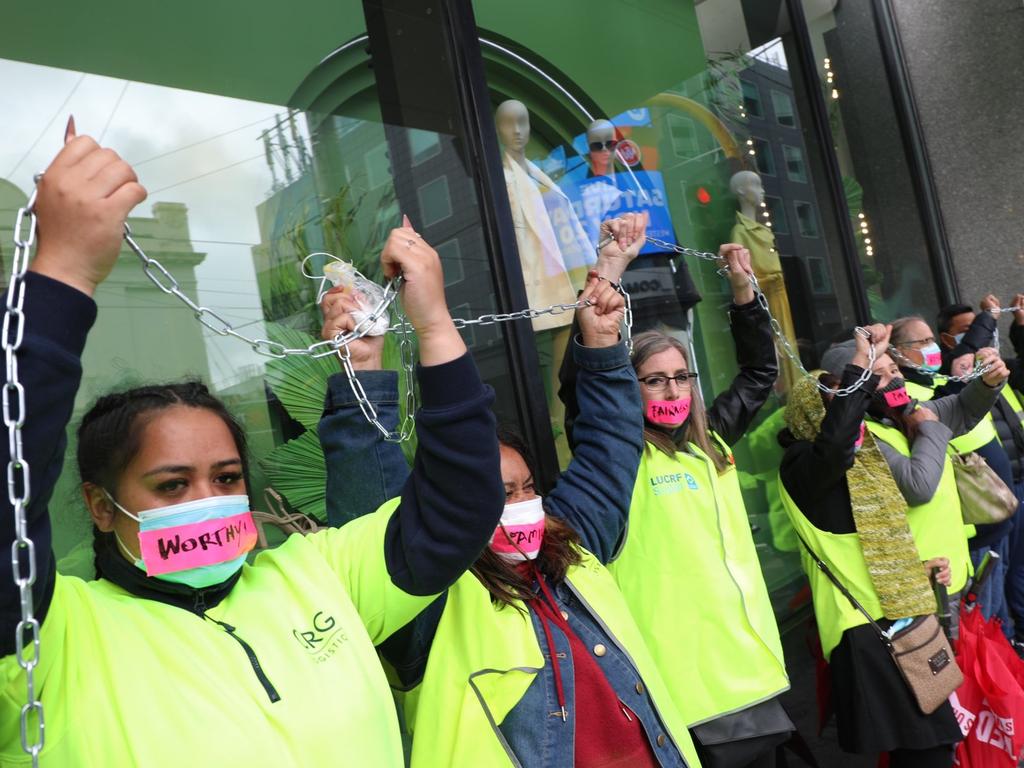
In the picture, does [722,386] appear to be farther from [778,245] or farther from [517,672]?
[517,672]

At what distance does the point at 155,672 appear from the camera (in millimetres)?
1322

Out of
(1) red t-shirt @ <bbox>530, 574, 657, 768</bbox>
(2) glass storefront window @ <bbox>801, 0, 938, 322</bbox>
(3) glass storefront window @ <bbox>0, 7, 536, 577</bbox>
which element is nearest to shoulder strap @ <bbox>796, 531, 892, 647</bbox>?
(3) glass storefront window @ <bbox>0, 7, 536, 577</bbox>

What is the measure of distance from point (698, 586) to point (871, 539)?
3.10 ft

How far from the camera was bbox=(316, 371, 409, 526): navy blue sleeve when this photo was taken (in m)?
2.04

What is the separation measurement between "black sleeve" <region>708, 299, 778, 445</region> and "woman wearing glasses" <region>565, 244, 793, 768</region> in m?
0.73

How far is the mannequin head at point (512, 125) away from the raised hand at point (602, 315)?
138cm

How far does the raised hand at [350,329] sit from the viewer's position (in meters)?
2.04

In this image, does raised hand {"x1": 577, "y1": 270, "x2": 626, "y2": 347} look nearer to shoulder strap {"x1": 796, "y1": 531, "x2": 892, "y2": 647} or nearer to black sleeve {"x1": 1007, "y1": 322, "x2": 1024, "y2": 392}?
shoulder strap {"x1": 796, "y1": 531, "x2": 892, "y2": 647}

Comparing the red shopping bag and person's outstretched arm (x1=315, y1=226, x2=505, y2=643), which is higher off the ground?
person's outstretched arm (x1=315, y1=226, x2=505, y2=643)

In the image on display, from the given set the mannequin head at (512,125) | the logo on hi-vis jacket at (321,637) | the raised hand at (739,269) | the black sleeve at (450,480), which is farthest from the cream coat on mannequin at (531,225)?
the logo on hi-vis jacket at (321,637)

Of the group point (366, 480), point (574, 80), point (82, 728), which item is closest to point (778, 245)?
point (574, 80)

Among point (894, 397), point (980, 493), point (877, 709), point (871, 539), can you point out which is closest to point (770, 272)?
point (894, 397)

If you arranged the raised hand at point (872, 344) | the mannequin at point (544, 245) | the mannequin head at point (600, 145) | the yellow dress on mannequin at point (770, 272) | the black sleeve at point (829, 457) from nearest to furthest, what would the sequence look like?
the black sleeve at point (829, 457) < the raised hand at point (872, 344) < the mannequin at point (544, 245) < the mannequin head at point (600, 145) < the yellow dress on mannequin at point (770, 272)

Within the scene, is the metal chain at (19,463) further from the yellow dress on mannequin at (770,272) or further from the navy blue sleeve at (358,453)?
the yellow dress on mannequin at (770,272)
